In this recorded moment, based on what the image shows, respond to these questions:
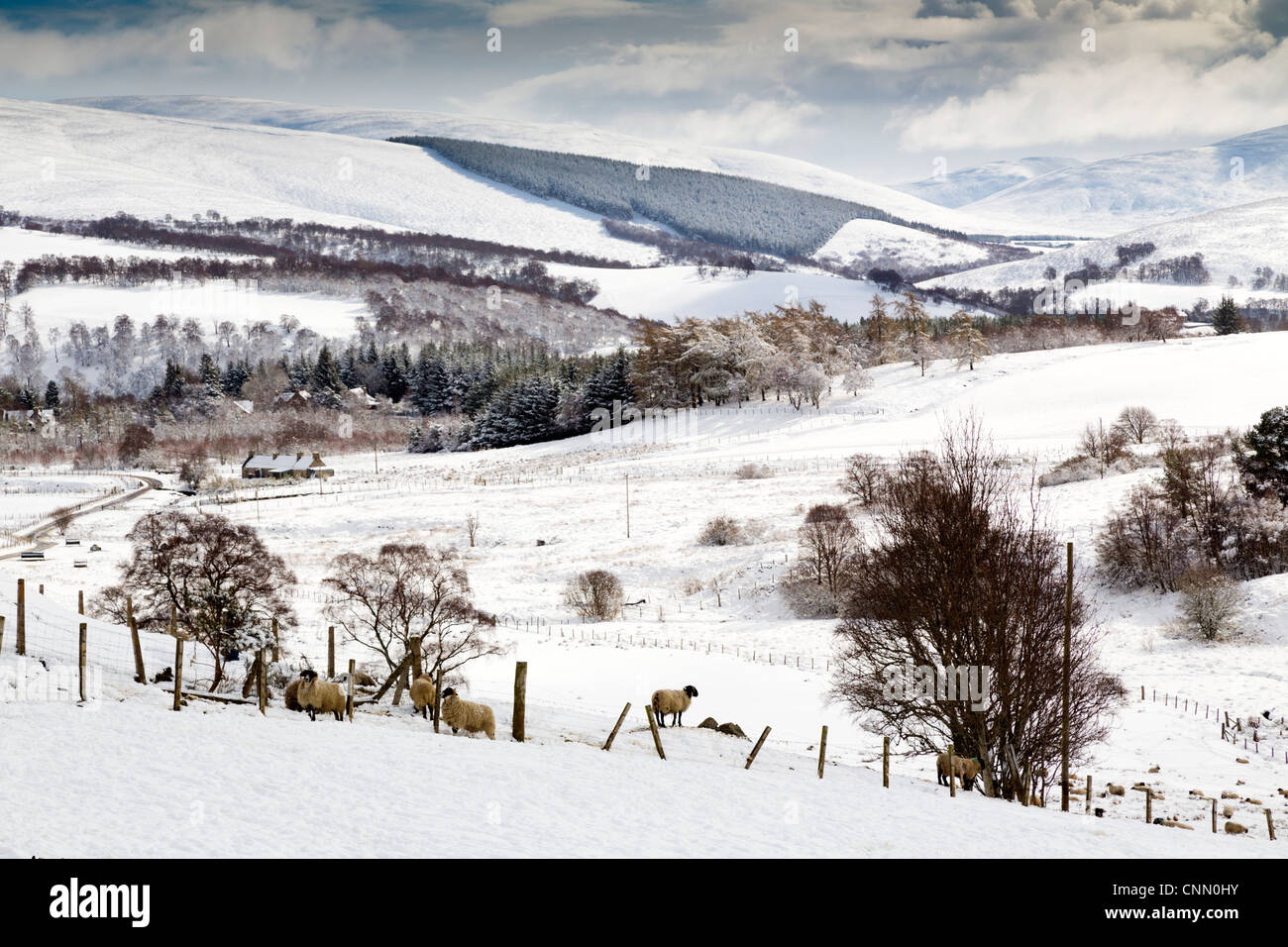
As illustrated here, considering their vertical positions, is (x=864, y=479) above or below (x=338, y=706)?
above

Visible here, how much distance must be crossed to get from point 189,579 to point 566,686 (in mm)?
14205

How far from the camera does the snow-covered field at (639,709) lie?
11.6 metres

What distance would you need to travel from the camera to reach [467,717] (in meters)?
17.2

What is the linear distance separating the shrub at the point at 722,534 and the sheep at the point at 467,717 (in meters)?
44.0

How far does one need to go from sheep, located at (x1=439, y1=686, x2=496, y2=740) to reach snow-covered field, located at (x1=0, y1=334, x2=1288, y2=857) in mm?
602

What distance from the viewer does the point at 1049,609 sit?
24703 mm

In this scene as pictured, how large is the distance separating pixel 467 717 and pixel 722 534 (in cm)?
4461

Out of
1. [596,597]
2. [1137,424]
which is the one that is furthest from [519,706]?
[1137,424]

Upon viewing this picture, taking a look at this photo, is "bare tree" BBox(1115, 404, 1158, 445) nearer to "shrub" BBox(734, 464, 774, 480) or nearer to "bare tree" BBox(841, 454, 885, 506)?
"bare tree" BBox(841, 454, 885, 506)

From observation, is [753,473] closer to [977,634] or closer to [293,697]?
[977,634]

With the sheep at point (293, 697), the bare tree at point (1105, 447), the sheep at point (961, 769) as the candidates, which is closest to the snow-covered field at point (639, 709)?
the sheep at point (293, 697)

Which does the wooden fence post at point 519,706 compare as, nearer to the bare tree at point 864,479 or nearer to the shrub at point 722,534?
the shrub at point 722,534
